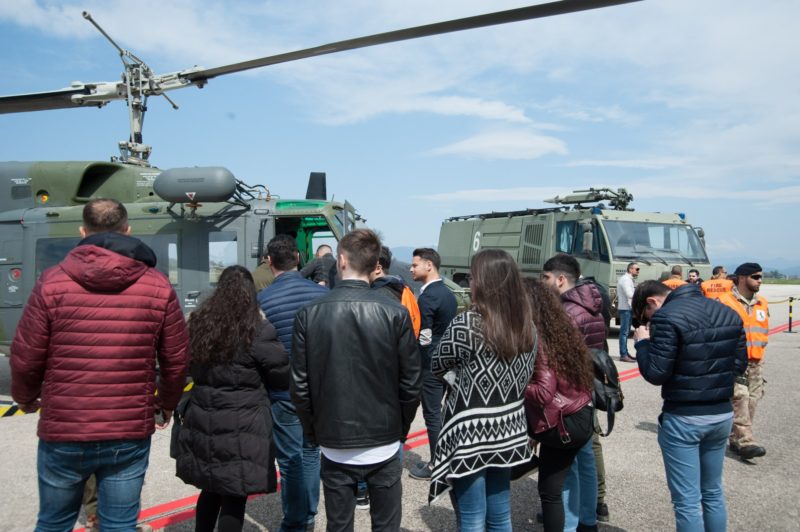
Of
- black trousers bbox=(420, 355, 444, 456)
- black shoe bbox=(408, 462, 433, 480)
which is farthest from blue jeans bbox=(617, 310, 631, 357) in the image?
black trousers bbox=(420, 355, 444, 456)

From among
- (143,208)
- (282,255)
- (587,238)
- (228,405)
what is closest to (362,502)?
(228,405)

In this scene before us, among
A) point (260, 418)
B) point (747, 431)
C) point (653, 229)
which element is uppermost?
point (653, 229)

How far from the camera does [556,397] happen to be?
9.68 ft

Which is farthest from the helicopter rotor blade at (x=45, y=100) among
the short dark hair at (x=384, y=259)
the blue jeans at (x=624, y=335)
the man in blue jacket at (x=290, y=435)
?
the blue jeans at (x=624, y=335)

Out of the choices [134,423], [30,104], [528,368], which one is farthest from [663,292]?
[30,104]

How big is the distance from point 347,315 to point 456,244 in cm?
1488

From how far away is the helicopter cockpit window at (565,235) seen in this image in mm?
13328

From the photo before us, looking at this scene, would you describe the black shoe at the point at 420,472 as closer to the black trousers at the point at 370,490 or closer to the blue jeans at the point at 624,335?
the black trousers at the point at 370,490

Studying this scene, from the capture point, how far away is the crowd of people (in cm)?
244

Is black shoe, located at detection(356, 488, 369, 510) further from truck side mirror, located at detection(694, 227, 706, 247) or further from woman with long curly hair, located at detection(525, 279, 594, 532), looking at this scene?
truck side mirror, located at detection(694, 227, 706, 247)

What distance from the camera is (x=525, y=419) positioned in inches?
111

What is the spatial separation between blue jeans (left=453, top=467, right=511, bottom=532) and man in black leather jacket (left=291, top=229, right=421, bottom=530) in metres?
0.31

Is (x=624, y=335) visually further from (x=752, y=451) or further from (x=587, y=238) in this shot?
(x=752, y=451)

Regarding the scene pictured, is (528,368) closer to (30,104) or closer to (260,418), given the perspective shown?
(260,418)
